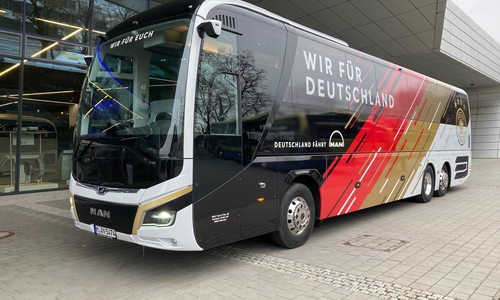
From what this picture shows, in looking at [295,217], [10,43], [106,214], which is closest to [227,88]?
[106,214]

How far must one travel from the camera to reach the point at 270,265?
4930mm

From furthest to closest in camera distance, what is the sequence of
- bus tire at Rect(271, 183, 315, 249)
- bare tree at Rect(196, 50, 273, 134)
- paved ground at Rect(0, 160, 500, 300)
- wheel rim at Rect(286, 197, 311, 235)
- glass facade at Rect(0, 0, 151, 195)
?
glass facade at Rect(0, 0, 151, 195), wheel rim at Rect(286, 197, 311, 235), bus tire at Rect(271, 183, 315, 249), bare tree at Rect(196, 50, 273, 134), paved ground at Rect(0, 160, 500, 300)

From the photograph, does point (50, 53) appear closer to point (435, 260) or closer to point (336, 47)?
point (336, 47)

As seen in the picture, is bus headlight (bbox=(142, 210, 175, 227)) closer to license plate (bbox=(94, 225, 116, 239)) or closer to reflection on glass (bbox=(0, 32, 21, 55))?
license plate (bbox=(94, 225, 116, 239))

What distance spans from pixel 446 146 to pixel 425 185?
1.82m

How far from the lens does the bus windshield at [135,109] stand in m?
4.09

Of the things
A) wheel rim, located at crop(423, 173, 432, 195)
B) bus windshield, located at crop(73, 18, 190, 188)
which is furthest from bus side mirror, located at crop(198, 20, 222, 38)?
wheel rim, located at crop(423, 173, 432, 195)

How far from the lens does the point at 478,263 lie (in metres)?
5.00

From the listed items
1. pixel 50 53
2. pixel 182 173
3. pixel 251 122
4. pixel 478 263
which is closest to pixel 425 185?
pixel 478 263

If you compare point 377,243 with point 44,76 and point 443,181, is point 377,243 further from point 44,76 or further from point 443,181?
point 44,76

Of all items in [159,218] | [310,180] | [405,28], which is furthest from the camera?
[405,28]

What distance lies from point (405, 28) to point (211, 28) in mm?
17770

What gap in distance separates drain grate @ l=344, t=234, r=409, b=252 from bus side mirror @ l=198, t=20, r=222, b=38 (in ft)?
13.1

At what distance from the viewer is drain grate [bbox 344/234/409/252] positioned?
5.78 meters
